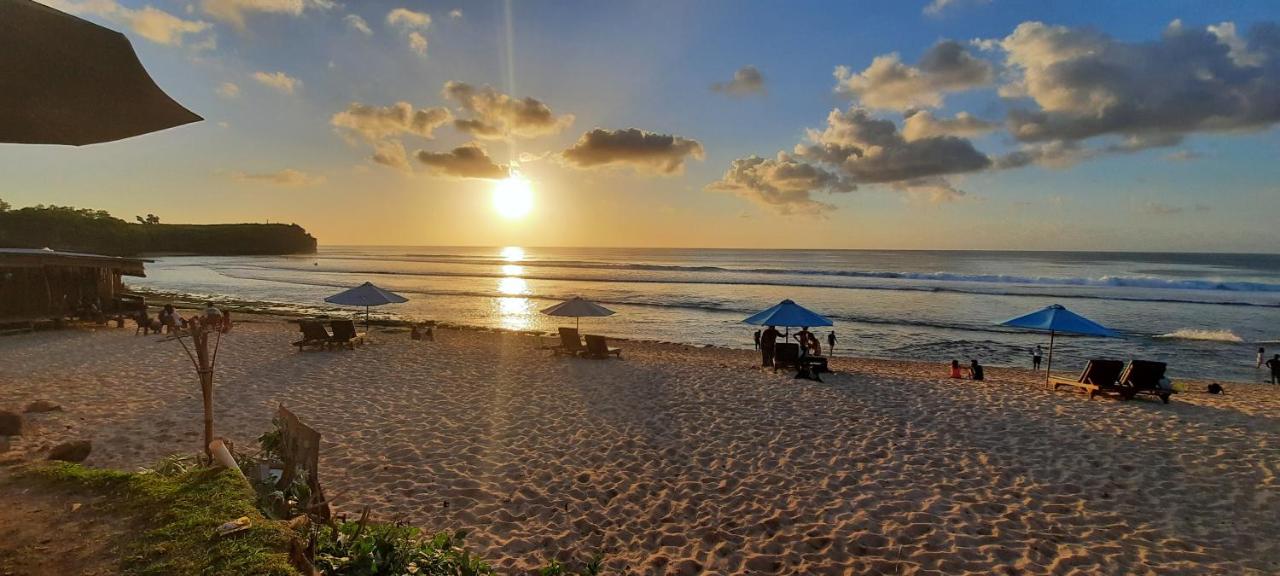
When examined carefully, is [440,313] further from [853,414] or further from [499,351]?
[853,414]

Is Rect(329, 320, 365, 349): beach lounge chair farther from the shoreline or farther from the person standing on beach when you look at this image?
the person standing on beach

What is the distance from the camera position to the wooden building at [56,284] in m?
16.9

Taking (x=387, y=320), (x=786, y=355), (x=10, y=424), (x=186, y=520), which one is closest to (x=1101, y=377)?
(x=786, y=355)

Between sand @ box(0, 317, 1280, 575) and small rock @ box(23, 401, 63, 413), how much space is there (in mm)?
353

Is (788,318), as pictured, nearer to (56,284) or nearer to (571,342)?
(571,342)

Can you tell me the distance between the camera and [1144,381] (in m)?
11.5

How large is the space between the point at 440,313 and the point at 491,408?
74.7ft

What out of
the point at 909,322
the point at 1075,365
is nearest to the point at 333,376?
the point at 1075,365

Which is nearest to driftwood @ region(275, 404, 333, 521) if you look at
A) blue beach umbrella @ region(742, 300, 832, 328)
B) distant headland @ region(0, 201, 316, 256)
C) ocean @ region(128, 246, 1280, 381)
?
blue beach umbrella @ region(742, 300, 832, 328)

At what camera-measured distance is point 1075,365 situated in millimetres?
18734

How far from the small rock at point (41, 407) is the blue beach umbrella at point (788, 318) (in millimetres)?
12897

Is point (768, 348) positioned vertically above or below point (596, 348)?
above

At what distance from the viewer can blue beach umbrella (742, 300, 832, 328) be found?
14008 millimetres

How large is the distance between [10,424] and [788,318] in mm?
13679
